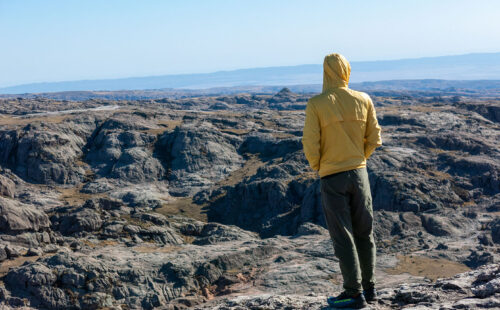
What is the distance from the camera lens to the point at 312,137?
6152mm

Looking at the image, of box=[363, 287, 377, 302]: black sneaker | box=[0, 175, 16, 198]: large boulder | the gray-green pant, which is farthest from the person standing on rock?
box=[0, 175, 16, 198]: large boulder

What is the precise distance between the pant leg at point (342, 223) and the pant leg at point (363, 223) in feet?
0.45

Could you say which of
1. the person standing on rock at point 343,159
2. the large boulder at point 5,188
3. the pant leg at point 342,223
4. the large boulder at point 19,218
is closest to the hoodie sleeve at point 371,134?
the person standing on rock at point 343,159

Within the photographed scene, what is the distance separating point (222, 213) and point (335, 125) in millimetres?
34377

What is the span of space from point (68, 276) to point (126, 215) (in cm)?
1624

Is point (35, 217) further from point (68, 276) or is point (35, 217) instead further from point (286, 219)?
point (286, 219)

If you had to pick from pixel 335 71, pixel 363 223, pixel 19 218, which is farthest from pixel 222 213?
pixel 335 71

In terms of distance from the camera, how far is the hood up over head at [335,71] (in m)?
6.37

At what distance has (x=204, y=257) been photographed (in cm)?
1958

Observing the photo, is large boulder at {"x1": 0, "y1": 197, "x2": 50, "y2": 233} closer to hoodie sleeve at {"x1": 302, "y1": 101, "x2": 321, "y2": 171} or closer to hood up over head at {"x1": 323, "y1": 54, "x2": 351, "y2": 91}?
hoodie sleeve at {"x1": 302, "y1": 101, "x2": 321, "y2": 171}

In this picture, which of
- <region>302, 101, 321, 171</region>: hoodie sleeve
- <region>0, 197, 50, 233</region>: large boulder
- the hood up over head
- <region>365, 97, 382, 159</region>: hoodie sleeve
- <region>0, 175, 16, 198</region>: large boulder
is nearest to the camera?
<region>302, 101, 321, 171</region>: hoodie sleeve

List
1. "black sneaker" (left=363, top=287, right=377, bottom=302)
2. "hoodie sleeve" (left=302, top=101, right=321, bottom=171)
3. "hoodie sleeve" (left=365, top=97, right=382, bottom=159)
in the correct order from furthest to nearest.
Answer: "black sneaker" (left=363, top=287, right=377, bottom=302) → "hoodie sleeve" (left=365, top=97, right=382, bottom=159) → "hoodie sleeve" (left=302, top=101, right=321, bottom=171)

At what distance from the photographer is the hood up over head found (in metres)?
6.37

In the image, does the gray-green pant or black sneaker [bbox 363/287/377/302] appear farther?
black sneaker [bbox 363/287/377/302]
